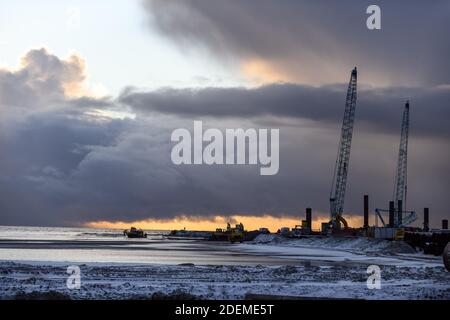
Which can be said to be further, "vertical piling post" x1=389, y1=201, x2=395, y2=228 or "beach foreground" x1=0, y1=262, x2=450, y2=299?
"vertical piling post" x1=389, y1=201, x2=395, y2=228

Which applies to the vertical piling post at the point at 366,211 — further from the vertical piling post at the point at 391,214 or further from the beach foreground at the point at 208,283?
the beach foreground at the point at 208,283

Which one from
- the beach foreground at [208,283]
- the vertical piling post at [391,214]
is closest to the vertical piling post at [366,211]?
the vertical piling post at [391,214]

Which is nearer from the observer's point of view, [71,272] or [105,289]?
[105,289]

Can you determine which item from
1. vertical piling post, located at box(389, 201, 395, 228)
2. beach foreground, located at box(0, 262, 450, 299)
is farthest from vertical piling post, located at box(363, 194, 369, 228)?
beach foreground, located at box(0, 262, 450, 299)

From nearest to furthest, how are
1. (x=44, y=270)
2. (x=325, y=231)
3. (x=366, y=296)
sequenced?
(x=366, y=296) → (x=44, y=270) → (x=325, y=231)

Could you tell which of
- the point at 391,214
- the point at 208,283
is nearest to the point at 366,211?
the point at 391,214

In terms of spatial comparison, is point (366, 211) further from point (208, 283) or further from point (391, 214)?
point (208, 283)

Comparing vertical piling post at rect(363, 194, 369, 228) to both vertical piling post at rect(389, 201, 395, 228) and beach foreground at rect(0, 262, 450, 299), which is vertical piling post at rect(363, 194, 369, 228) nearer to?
vertical piling post at rect(389, 201, 395, 228)

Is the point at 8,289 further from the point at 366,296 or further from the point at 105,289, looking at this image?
the point at 366,296

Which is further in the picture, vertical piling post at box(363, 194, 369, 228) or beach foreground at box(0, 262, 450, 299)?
vertical piling post at box(363, 194, 369, 228)
